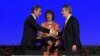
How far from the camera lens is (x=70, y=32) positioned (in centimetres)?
406

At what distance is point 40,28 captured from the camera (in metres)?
4.07

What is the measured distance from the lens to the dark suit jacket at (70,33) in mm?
4004

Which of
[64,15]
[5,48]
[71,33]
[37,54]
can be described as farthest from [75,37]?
[5,48]

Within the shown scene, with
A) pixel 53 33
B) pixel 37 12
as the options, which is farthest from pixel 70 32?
pixel 37 12

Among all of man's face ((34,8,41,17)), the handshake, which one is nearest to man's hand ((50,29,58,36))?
the handshake

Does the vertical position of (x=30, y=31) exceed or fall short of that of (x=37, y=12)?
it falls short

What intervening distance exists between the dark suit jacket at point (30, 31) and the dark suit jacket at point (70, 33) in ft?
0.90

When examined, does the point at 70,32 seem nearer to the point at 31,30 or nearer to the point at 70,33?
the point at 70,33

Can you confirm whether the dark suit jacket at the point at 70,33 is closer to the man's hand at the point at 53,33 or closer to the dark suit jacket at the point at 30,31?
the man's hand at the point at 53,33

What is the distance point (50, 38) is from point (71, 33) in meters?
0.37

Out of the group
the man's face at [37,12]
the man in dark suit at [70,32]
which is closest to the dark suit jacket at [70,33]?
the man in dark suit at [70,32]

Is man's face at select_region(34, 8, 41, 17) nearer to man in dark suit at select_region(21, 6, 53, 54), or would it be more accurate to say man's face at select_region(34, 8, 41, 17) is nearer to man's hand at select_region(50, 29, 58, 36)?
man in dark suit at select_region(21, 6, 53, 54)

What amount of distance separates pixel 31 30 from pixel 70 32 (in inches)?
24.2

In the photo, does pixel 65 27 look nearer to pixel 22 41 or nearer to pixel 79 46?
pixel 79 46
